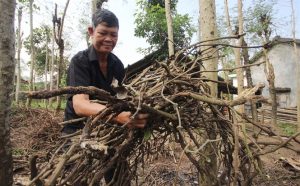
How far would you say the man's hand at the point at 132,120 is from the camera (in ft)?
5.36

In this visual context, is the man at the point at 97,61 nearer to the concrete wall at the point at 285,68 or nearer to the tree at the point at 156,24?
the tree at the point at 156,24

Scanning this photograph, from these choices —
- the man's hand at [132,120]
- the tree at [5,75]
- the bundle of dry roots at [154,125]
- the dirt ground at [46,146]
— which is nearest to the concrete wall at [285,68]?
the dirt ground at [46,146]

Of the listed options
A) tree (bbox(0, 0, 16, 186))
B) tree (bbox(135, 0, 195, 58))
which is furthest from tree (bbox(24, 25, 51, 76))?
tree (bbox(0, 0, 16, 186))

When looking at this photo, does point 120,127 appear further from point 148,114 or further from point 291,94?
point 291,94

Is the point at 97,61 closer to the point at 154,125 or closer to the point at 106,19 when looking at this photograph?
the point at 106,19

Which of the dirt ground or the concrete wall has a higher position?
the concrete wall

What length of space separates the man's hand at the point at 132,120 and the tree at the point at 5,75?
2.32m

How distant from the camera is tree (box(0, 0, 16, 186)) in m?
3.49

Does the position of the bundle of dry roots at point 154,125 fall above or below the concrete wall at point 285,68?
below

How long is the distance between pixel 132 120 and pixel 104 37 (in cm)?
89

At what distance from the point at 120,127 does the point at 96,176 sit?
0.27 m

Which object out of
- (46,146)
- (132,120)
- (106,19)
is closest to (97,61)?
(106,19)

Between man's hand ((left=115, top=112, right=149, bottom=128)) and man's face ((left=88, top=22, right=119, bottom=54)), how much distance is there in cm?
81

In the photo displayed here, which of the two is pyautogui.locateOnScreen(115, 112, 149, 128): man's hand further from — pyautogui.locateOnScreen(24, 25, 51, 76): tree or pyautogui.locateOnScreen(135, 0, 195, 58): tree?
pyautogui.locateOnScreen(24, 25, 51, 76): tree
